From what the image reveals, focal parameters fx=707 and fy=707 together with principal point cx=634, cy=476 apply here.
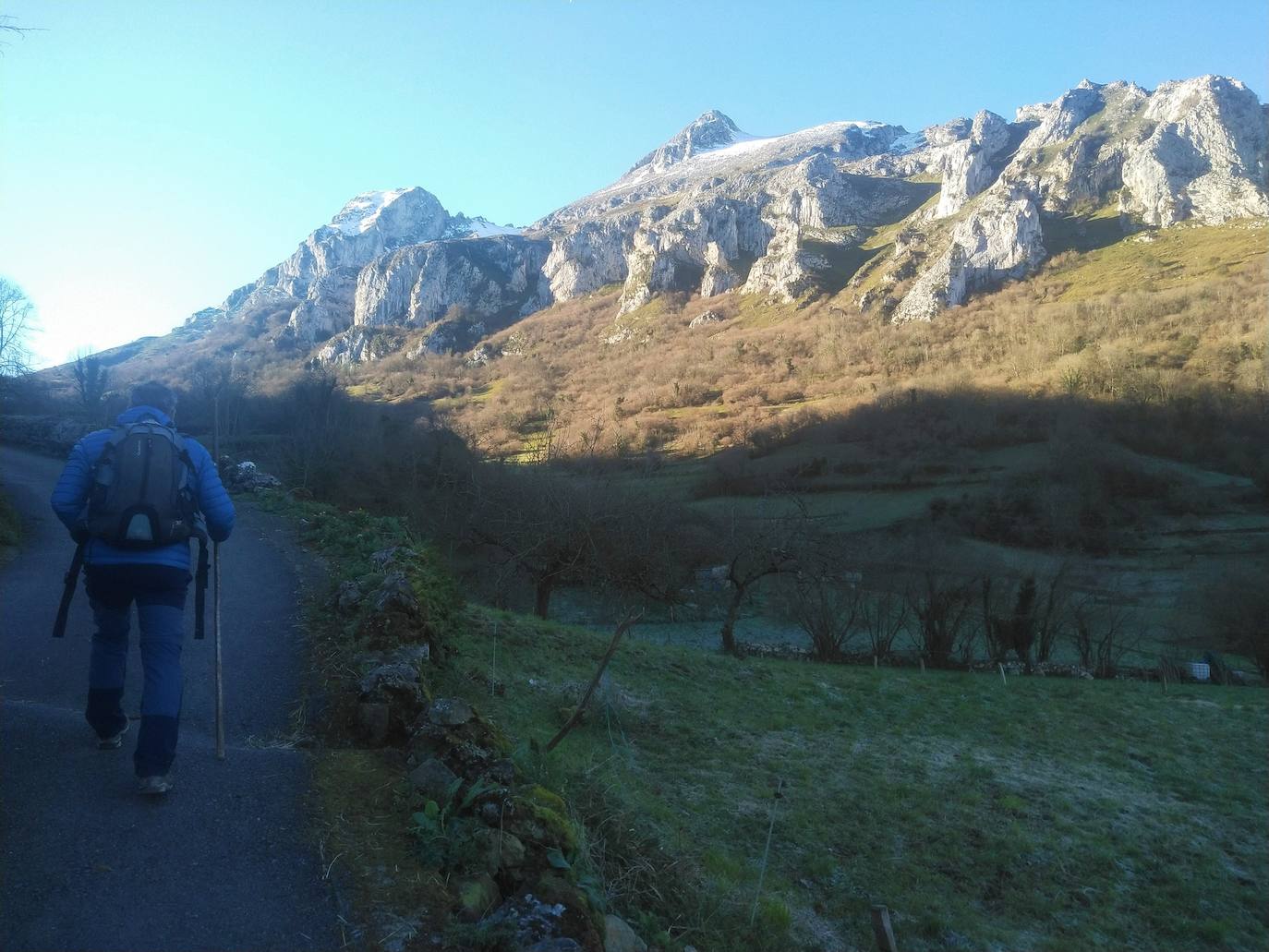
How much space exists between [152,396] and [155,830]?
8.24 ft

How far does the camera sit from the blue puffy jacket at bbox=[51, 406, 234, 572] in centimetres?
391

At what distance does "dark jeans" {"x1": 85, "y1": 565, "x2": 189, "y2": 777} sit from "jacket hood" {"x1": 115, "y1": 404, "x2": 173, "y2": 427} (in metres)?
0.89

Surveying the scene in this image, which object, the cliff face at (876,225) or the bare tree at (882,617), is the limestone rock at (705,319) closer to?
the cliff face at (876,225)

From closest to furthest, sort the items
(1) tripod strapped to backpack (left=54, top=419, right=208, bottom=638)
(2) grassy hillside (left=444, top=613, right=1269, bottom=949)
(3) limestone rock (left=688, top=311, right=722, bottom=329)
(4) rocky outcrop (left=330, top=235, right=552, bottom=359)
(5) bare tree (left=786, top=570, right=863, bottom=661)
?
1. (1) tripod strapped to backpack (left=54, top=419, right=208, bottom=638)
2. (2) grassy hillside (left=444, top=613, right=1269, bottom=949)
3. (5) bare tree (left=786, top=570, right=863, bottom=661)
4. (3) limestone rock (left=688, top=311, right=722, bottom=329)
5. (4) rocky outcrop (left=330, top=235, right=552, bottom=359)

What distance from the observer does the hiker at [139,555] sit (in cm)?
379

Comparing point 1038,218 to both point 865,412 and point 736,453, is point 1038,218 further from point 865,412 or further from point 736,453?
point 736,453

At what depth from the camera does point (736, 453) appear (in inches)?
2146

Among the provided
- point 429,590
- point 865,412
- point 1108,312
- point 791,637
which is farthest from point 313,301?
point 429,590

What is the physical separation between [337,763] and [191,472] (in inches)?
77.3

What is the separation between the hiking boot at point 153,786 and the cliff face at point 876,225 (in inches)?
4631

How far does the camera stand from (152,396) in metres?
4.41

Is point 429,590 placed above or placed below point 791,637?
above

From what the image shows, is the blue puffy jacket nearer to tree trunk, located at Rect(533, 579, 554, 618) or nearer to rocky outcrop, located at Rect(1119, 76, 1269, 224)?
tree trunk, located at Rect(533, 579, 554, 618)

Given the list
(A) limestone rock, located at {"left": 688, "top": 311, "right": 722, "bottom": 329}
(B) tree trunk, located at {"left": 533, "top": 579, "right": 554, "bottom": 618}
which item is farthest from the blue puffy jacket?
(A) limestone rock, located at {"left": 688, "top": 311, "right": 722, "bottom": 329}
